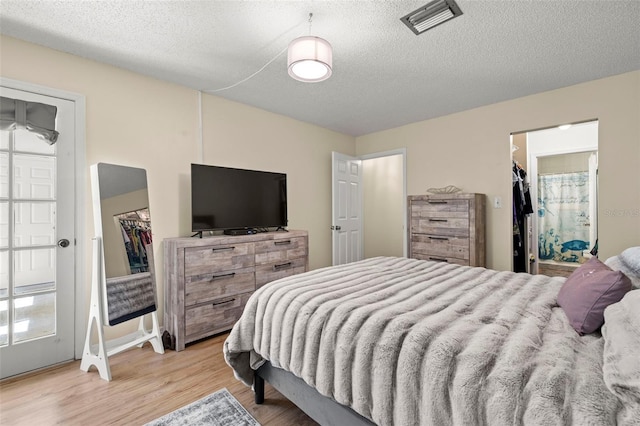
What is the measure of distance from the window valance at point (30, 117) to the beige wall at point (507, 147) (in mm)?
3821

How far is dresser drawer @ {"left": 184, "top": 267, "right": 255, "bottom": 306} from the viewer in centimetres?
259

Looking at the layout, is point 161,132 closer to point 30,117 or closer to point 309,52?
point 30,117

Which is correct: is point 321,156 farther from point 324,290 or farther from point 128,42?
point 324,290

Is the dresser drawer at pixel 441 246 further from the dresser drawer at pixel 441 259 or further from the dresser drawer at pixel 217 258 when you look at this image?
the dresser drawer at pixel 217 258

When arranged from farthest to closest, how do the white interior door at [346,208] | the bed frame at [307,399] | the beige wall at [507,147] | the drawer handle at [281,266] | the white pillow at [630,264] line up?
the white interior door at [346,208], the drawer handle at [281,266], the beige wall at [507,147], the white pillow at [630,264], the bed frame at [307,399]

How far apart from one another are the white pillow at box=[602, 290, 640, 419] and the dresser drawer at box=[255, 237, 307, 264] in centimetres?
259

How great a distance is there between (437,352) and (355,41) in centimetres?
210

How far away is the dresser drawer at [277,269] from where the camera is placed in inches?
121

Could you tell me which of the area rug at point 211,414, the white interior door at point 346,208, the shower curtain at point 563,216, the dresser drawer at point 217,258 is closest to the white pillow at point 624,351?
the area rug at point 211,414

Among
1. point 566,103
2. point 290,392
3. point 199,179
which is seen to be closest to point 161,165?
point 199,179

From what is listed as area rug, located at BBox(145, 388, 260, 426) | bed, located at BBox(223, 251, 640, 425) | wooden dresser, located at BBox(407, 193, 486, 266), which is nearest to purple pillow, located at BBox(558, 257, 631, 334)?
bed, located at BBox(223, 251, 640, 425)

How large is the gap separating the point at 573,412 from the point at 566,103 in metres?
3.33

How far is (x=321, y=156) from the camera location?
4.47 m

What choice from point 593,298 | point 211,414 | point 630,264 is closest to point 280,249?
point 211,414
